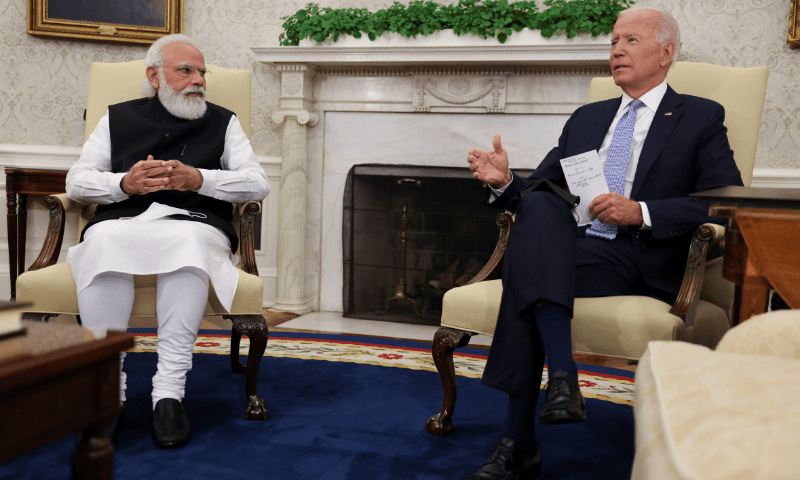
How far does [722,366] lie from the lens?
0.69 metres

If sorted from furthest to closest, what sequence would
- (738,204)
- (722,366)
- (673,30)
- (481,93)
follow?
(481,93) → (673,30) → (738,204) → (722,366)

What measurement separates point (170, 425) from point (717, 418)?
1431 mm

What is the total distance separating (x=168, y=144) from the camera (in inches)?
83.6

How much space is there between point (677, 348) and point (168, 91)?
1.91 meters

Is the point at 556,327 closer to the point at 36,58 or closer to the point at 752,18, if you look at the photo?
the point at 752,18

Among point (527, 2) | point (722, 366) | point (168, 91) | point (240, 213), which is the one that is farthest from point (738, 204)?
point (527, 2)

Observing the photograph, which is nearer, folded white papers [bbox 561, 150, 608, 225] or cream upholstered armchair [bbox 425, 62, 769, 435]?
cream upholstered armchair [bbox 425, 62, 769, 435]

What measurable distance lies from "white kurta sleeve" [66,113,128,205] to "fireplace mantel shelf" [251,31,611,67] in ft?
→ 5.40

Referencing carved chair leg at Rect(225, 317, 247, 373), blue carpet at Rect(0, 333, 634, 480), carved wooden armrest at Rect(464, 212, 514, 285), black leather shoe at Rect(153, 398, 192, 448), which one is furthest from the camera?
carved chair leg at Rect(225, 317, 247, 373)

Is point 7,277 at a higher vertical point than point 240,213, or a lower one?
lower

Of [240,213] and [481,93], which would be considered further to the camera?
[481,93]

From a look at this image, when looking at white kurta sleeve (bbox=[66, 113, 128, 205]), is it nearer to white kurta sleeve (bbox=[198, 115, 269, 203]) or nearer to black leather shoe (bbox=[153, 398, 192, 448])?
white kurta sleeve (bbox=[198, 115, 269, 203])

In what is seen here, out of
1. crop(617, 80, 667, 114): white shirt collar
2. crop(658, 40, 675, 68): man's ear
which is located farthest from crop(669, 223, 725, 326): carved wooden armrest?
crop(658, 40, 675, 68): man's ear

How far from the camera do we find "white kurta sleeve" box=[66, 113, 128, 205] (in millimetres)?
1917
